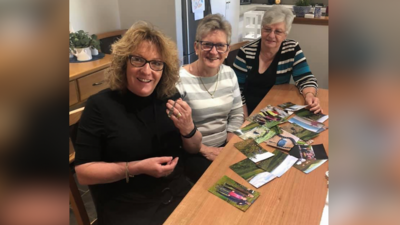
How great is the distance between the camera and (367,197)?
19 cm

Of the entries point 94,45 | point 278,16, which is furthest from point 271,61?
point 94,45

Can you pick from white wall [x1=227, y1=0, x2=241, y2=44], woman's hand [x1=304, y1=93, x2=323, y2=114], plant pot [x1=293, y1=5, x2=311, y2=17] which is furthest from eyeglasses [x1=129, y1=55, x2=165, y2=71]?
white wall [x1=227, y1=0, x2=241, y2=44]

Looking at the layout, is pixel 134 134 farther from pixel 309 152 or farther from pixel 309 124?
pixel 309 124

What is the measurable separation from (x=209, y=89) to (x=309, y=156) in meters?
0.64

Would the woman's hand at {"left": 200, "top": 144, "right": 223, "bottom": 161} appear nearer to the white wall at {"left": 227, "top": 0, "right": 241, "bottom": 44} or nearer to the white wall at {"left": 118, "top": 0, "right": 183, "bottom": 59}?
the white wall at {"left": 118, "top": 0, "right": 183, "bottom": 59}

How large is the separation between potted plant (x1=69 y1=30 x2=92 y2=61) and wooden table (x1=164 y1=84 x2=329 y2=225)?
176cm

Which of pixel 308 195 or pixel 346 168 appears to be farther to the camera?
pixel 308 195

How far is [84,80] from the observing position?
2.22 metres

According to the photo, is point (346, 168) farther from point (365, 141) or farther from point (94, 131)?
point (94, 131)

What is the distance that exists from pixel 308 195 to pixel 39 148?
92 centimetres

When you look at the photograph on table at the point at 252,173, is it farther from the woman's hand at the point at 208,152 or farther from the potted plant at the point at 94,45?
the potted plant at the point at 94,45

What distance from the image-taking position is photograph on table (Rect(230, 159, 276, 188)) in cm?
102

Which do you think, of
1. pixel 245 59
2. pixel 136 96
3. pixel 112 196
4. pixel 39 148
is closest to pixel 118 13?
pixel 245 59

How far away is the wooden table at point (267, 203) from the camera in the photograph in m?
0.85
